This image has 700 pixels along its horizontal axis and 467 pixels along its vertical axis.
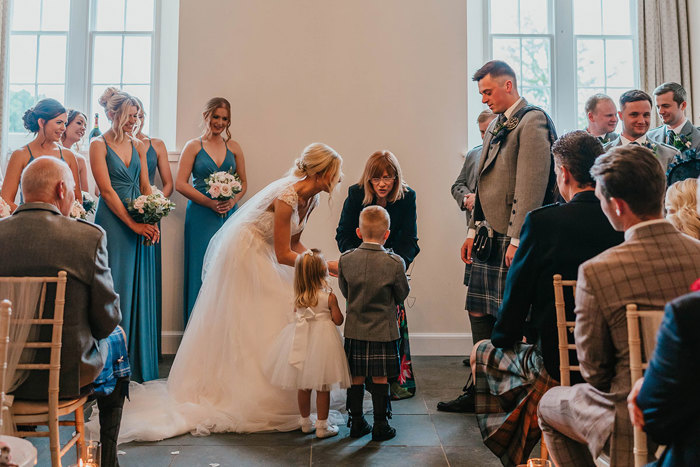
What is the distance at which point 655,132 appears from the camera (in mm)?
4711

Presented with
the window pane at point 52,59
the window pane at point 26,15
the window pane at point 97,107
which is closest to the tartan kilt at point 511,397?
the window pane at point 97,107

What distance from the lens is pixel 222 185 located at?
482 centimetres

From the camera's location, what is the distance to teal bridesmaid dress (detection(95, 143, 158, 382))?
427cm

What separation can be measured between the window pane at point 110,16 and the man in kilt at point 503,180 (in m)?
3.97

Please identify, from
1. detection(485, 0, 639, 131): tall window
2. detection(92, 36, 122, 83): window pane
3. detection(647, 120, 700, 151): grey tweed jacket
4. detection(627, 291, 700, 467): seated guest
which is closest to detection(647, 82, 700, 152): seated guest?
detection(647, 120, 700, 151): grey tweed jacket

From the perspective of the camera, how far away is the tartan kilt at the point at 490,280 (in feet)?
10.8

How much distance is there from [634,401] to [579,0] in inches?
221

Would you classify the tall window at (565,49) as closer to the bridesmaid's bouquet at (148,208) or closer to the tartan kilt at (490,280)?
the tartan kilt at (490,280)

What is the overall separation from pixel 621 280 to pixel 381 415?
1882 mm

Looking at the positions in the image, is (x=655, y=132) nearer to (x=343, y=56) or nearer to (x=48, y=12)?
(x=343, y=56)

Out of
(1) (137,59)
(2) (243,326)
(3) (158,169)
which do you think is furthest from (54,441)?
(1) (137,59)

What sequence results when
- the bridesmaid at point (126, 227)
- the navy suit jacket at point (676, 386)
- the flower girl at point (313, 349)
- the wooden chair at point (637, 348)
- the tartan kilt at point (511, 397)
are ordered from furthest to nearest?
the bridesmaid at point (126, 227)
the flower girl at point (313, 349)
the tartan kilt at point (511, 397)
the wooden chair at point (637, 348)
the navy suit jacket at point (676, 386)

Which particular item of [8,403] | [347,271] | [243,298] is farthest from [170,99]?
A: [8,403]

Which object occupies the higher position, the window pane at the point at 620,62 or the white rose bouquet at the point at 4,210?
the window pane at the point at 620,62
